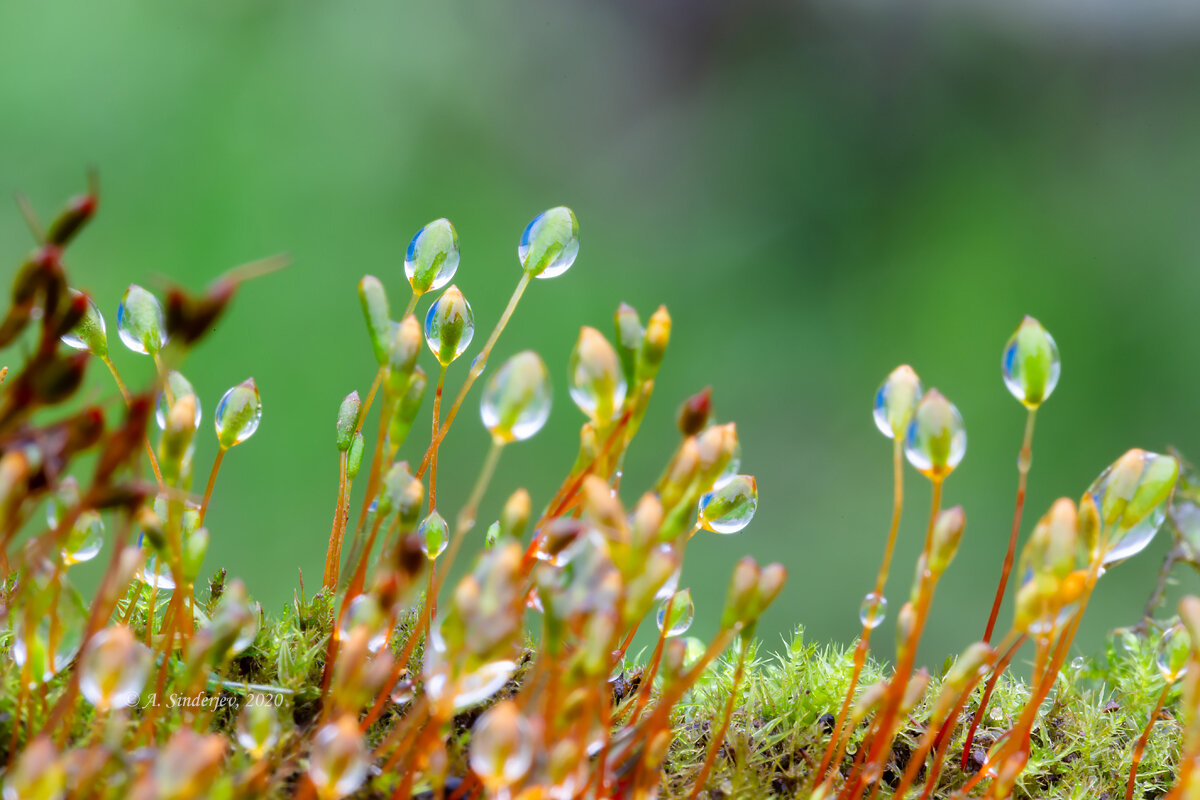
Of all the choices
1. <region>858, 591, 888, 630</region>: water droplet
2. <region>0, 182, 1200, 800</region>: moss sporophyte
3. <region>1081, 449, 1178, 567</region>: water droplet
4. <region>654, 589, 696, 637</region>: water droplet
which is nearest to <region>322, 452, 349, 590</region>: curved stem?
<region>0, 182, 1200, 800</region>: moss sporophyte

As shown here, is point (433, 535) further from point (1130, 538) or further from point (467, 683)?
point (1130, 538)

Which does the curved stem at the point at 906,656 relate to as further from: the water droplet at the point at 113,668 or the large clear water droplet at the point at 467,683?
the water droplet at the point at 113,668

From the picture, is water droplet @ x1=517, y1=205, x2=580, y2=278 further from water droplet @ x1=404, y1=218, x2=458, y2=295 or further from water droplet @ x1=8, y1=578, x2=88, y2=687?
water droplet @ x1=8, y1=578, x2=88, y2=687

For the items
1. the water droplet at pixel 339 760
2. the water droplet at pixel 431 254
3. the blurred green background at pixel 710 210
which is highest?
the blurred green background at pixel 710 210

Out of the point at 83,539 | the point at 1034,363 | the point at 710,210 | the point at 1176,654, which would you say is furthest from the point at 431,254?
the point at 710,210

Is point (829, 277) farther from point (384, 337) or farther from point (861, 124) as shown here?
point (384, 337)

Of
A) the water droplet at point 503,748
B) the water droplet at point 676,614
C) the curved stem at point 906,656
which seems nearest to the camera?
the water droplet at point 503,748

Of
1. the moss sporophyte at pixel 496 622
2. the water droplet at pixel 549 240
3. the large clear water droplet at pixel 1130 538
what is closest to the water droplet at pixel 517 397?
the moss sporophyte at pixel 496 622

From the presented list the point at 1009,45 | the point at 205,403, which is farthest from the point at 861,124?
the point at 205,403

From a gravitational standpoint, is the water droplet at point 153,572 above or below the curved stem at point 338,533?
below
